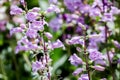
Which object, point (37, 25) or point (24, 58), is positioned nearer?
point (37, 25)

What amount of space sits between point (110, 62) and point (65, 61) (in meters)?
1.52

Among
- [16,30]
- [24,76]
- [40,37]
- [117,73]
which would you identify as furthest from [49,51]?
[24,76]

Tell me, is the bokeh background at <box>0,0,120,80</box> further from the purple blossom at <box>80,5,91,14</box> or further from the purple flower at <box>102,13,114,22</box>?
the purple flower at <box>102,13,114,22</box>

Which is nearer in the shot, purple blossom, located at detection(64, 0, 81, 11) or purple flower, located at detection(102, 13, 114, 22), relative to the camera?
purple flower, located at detection(102, 13, 114, 22)

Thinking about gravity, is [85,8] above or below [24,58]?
above

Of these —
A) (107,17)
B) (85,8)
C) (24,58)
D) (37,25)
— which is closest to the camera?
(37,25)

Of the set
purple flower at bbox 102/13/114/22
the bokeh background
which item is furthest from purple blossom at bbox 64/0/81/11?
purple flower at bbox 102/13/114/22

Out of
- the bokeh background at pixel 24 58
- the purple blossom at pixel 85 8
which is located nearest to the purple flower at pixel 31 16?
the purple blossom at pixel 85 8

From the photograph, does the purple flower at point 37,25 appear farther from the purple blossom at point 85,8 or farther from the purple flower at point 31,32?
the purple blossom at point 85,8

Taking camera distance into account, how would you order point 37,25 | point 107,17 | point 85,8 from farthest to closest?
point 85,8
point 107,17
point 37,25

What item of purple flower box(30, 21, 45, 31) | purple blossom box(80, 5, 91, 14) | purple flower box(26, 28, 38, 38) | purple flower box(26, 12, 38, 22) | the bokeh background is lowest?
the bokeh background

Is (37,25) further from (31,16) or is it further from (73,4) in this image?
(73,4)

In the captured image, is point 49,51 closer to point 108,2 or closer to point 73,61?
point 73,61

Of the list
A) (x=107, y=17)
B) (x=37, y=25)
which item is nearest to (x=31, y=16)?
(x=37, y=25)
